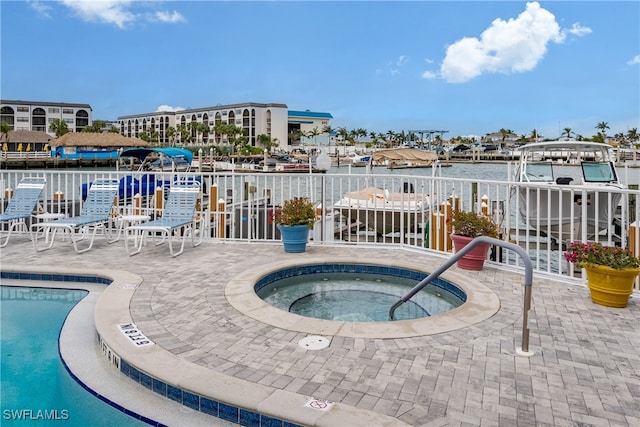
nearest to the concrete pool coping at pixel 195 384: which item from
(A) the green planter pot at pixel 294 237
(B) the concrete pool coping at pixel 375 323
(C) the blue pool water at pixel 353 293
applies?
(B) the concrete pool coping at pixel 375 323

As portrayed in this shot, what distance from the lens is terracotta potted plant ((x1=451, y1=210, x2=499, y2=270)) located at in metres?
5.21

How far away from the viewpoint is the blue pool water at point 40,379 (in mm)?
2557

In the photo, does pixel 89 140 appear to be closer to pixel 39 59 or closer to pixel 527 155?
pixel 39 59

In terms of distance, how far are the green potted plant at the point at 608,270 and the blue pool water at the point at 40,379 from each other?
12.5 feet

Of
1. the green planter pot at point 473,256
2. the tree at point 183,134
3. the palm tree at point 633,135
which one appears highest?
the tree at point 183,134

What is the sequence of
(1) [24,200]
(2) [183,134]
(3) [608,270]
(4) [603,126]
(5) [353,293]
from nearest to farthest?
1. (3) [608,270]
2. (5) [353,293]
3. (1) [24,200]
4. (4) [603,126]
5. (2) [183,134]

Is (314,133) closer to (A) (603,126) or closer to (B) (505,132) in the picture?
(B) (505,132)

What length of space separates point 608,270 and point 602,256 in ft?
0.45

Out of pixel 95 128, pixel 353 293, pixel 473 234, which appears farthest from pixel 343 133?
pixel 353 293

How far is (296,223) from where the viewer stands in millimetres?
6250

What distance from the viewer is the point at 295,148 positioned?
3755 inches

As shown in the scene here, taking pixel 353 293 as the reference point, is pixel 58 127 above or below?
above

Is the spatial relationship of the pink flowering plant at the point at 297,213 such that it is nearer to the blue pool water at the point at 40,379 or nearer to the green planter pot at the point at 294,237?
the green planter pot at the point at 294,237

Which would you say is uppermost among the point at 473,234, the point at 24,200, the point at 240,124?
the point at 240,124
